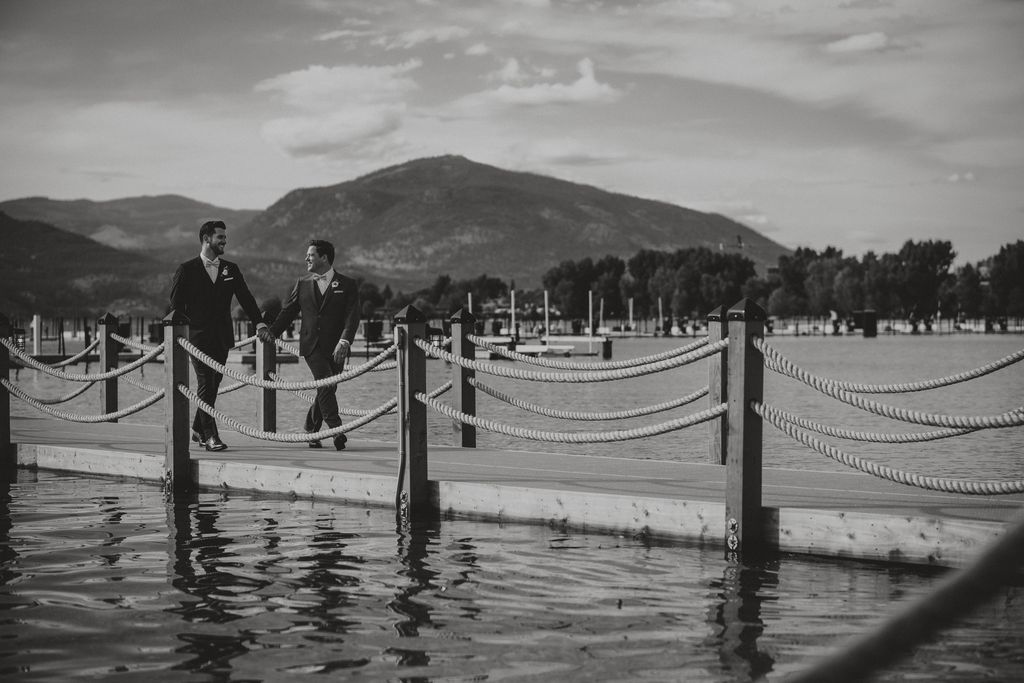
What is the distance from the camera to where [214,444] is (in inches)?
482

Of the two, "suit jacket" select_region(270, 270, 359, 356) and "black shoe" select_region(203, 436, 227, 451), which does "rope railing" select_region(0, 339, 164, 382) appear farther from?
"suit jacket" select_region(270, 270, 359, 356)

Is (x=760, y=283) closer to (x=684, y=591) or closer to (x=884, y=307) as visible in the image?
(x=884, y=307)

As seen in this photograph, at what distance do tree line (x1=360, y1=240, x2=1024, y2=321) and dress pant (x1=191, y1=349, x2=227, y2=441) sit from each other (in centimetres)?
13026

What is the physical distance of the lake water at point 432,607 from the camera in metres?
5.69

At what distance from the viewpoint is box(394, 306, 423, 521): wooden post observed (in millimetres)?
9398

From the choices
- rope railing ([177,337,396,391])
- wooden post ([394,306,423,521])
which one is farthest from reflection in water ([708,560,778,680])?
rope railing ([177,337,396,391])

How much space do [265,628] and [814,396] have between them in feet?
88.9

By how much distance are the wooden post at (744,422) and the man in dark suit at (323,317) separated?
499cm

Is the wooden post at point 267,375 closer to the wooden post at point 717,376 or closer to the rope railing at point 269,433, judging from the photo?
the rope railing at point 269,433

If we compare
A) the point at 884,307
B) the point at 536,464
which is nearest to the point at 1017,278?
the point at 884,307

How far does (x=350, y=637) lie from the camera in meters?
6.26

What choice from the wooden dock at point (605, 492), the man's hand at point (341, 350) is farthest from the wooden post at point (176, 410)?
the man's hand at point (341, 350)

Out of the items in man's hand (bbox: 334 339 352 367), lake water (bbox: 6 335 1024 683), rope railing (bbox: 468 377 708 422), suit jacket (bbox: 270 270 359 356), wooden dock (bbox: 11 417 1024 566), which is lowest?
lake water (bbox: 6 335 1024 683)

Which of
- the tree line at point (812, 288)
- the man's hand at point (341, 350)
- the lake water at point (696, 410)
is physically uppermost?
the tree line at point (812, 288)
